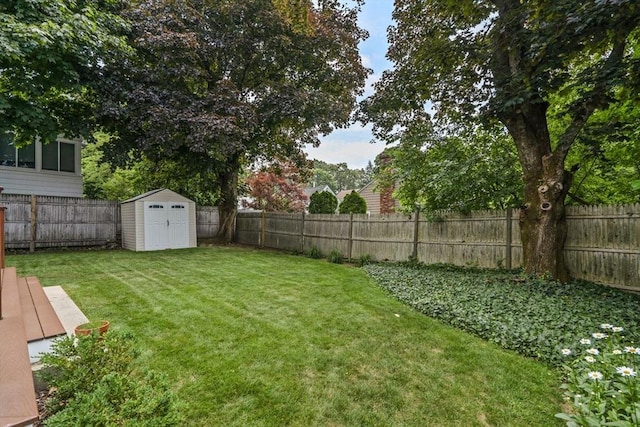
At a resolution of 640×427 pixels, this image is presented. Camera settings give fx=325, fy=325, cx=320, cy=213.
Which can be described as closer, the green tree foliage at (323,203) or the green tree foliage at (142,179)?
the green tree foliage at (323,203)

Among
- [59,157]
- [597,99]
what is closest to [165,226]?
[59,157]

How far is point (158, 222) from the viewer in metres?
10.7

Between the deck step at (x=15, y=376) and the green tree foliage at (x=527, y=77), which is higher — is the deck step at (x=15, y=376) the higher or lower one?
the lower one

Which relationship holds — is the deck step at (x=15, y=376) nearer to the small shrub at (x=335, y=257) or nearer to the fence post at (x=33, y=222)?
the small shrub at (x=335, y=257)

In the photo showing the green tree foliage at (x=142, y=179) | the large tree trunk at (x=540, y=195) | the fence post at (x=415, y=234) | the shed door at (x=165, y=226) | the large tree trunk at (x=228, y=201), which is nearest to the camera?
the large tree trunk at (x=540, y=195)

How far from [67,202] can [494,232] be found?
12.2m

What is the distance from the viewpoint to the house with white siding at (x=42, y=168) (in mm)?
10047

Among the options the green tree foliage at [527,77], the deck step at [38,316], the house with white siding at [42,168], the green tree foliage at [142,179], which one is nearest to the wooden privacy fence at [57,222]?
the house with white siding at [42,168]

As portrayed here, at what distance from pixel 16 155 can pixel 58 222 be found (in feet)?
8.19

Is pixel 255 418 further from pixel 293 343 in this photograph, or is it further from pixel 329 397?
pixel 293 343

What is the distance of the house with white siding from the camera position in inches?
396

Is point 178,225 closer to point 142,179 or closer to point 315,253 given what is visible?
point 142,179

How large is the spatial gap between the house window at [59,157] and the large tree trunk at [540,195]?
513 inches

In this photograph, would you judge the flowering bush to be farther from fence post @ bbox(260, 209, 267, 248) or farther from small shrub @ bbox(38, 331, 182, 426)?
fence post @ bbox(260, 209, 267, 248)
